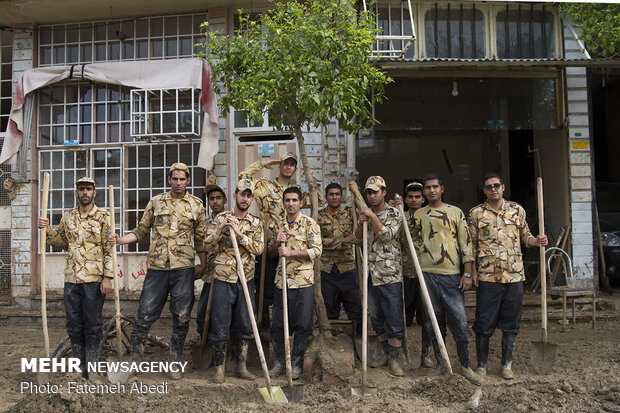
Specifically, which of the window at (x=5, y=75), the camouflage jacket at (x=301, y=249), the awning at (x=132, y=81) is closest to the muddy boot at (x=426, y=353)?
the camouflage jacket at (x=301, y=249)

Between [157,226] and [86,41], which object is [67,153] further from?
[157,226]

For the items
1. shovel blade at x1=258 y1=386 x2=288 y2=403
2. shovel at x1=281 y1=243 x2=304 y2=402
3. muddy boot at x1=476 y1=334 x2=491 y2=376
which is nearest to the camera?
shovel blade at x1=258 y1=386 x2=288 y2=403


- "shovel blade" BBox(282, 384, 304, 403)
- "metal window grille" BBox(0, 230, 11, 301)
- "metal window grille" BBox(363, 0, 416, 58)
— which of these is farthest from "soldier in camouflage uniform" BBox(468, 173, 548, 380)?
"metal window grille" BBox(0, 230, 11, 301)

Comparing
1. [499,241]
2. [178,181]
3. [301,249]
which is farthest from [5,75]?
[499,241]

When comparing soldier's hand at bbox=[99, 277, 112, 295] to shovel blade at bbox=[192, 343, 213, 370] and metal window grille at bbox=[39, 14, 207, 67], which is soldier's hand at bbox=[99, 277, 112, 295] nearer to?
shovel blade at bbox=[192, 343, 213, 370]

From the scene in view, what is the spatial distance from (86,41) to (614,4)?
27.0ft

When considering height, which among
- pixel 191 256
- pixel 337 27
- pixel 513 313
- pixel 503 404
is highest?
pixel 337 27

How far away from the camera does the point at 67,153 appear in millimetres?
7930

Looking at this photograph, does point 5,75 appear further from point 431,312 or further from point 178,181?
point 431,312

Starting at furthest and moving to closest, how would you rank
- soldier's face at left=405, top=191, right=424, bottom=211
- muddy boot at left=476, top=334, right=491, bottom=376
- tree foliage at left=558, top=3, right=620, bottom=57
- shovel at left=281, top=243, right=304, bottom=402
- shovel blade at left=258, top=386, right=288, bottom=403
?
1. tree foliage at left=558, top=3, right=620, bottom=57
2. soldier's face at left=405, top=191, right=424, bottom=211
3. muddy boot at left=476, top=334, right=491, bottom=376
4. shovel at left=281, top=243, right=304, bottom=402
5. shovel blade at left=258, top=386, right=288, bottom=403

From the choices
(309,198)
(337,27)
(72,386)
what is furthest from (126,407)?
(337,27)

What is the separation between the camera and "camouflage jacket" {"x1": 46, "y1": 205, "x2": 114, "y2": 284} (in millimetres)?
4562

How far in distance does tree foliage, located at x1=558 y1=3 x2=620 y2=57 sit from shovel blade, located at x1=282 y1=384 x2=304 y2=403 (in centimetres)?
600

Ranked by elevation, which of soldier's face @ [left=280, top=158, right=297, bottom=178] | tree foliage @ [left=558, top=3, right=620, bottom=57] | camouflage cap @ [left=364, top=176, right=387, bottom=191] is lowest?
camouflage cap @ [left=364, top=176, right=387, bottom=191]
